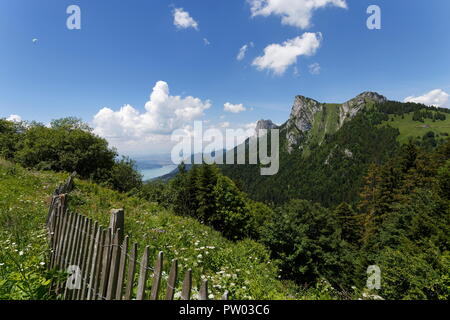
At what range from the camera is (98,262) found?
3.05 metres

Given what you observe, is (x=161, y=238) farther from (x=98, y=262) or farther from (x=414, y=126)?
(x=414, y=126)

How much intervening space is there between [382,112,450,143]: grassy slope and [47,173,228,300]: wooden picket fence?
186 m

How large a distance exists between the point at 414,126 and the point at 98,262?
720 feet

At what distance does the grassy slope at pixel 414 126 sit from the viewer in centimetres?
15538

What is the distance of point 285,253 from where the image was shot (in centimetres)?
2345

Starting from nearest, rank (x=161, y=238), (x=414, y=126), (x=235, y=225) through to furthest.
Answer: (x=161, y=238) < (x=235, y=225) < (x=414, y=126)

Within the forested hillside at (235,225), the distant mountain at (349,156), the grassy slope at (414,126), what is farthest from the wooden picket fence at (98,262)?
the grassy slope at (414,126)

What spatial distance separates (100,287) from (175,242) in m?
3.83

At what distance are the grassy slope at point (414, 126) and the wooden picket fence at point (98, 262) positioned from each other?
186 meters

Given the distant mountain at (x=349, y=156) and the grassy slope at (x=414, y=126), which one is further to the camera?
the grassy slope at (x=414, y=126)

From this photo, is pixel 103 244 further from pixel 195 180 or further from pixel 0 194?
pixel 195 180

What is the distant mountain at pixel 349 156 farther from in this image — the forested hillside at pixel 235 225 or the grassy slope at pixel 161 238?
the grassy slope at pixel 161 238

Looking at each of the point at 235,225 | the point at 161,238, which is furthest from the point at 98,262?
the point at 235,225
